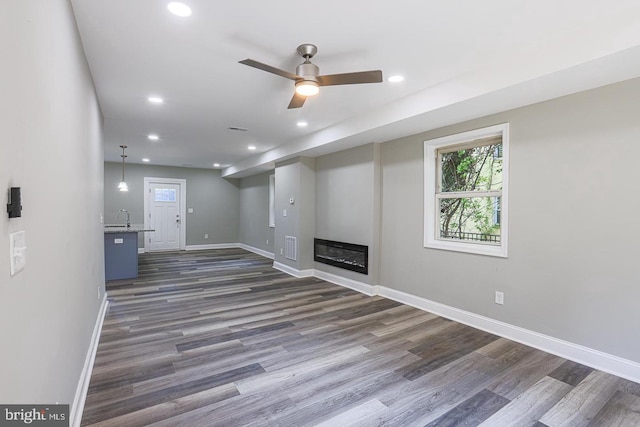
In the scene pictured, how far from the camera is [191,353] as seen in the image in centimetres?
288

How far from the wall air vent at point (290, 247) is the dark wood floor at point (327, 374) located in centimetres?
203

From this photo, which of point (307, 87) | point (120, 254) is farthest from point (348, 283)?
point (120, 254)

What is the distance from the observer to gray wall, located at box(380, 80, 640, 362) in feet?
8.29

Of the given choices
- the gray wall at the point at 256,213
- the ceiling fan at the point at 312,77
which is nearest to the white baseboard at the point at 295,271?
the gray wall at the point at 256,213

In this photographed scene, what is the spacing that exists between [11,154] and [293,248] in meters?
5.37

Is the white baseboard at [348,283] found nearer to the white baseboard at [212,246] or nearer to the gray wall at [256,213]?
the gray wall at [256,213]

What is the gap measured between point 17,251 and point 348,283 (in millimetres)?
4590

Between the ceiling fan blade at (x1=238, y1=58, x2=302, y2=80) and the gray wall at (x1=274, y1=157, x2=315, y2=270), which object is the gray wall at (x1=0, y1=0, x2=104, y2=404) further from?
the gray wall at (x1=274, y1=157, x2=315, y2=270)

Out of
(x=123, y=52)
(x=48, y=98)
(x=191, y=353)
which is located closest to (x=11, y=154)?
(x=48, y=98)

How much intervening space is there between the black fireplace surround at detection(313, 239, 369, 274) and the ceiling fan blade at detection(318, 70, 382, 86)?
284 cm

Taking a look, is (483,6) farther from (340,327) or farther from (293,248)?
(293,248)

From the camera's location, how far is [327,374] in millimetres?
2531

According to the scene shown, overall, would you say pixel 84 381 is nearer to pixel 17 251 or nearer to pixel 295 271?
pixel 17 251

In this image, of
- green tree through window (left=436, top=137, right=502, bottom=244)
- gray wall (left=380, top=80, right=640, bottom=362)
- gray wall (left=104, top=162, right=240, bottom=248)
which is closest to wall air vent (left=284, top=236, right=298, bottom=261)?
green tree through window (left=436, top=137, right=502, bottom=244)
